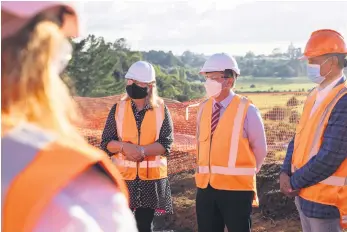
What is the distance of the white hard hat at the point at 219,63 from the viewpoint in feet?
16.7

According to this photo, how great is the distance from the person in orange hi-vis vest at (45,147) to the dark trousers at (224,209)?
3603 mm

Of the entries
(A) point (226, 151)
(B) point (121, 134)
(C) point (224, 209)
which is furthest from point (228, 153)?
(B) point (121, 134)

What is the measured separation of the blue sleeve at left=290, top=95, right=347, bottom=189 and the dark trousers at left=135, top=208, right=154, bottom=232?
192 cm

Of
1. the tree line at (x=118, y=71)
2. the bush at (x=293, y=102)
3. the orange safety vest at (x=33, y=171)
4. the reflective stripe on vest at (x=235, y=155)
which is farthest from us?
the tree line at (x=118, y=71)

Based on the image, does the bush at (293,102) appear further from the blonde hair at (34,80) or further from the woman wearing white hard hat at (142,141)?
the blonde hair at (34,80)

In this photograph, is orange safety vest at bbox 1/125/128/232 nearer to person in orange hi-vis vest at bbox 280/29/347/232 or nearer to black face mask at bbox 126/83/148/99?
person in orange hi-vis vest at bbox 280/29/347/232

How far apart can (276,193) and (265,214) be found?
389mm

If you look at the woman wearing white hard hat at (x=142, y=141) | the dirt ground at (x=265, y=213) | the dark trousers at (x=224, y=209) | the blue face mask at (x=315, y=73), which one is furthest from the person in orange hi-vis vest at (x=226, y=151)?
the dirt ground at (x=265, y=213)

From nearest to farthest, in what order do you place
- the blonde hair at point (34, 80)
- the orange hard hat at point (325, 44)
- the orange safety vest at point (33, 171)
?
the orange safety vest at point (33, 171) < the blonde hair at point (34, 80) < the orange hard hat at point (325, 44)

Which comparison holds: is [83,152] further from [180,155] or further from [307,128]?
[180,155]

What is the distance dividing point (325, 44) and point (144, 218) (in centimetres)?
236

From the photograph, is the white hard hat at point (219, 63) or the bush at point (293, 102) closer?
the white hard hat at point (219, 63)

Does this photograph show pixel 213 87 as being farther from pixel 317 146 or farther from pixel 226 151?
pixel 317 146

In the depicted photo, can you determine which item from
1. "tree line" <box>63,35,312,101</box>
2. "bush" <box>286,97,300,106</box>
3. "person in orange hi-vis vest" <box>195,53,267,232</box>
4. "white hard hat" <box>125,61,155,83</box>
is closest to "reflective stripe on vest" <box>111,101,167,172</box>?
"white hard hat" <box>125,61,155,83</box>
